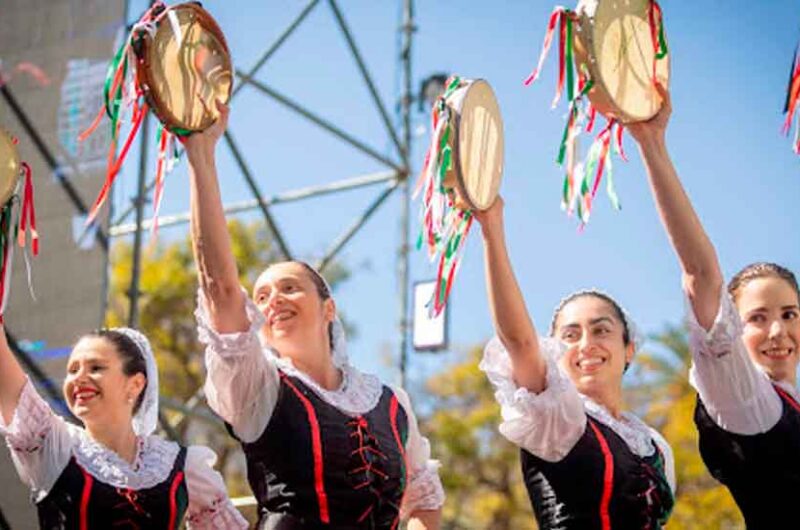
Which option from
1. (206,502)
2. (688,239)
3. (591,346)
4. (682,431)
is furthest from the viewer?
(682,431)

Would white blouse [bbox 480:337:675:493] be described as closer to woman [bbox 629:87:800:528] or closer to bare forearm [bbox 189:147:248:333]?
woman [bbox 629:87:800:528]

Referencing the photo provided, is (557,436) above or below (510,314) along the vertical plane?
below

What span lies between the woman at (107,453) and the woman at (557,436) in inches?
29.6

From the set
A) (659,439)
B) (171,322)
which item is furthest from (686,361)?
(659,439)

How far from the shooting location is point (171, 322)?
1395 cm

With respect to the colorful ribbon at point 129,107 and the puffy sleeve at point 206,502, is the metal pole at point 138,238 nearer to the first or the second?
the puffy sleeve at point 206,502

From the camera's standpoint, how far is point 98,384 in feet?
9.54

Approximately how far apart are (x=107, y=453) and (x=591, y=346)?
3.54ft

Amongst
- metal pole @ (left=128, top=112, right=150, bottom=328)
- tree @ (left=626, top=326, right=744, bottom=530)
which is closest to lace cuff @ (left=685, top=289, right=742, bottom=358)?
metal pole @ (left=128, top=112, right=150, bottom=328)

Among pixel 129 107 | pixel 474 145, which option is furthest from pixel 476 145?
pixel 129 107

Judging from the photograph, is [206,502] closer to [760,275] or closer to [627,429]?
[627,429]

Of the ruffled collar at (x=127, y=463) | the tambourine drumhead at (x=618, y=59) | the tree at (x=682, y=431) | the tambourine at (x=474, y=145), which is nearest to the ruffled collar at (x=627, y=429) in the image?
the tambourine at (x=474, y=145)

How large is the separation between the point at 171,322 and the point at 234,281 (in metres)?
11.7

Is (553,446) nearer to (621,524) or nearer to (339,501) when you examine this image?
(621,524)
